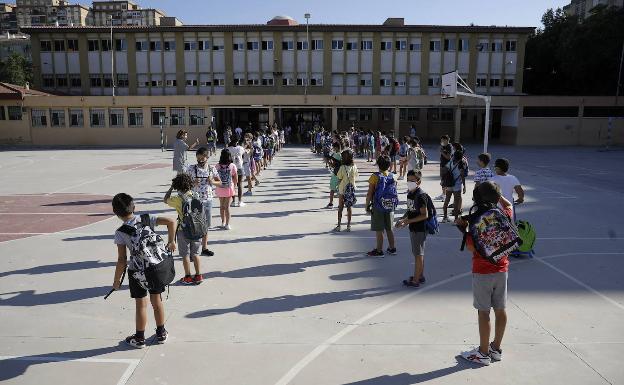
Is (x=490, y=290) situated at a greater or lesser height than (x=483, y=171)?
lesser

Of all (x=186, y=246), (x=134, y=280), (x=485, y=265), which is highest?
(x=485, y=265)

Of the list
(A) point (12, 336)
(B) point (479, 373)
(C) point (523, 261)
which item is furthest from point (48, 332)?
(C) point (523, 261)

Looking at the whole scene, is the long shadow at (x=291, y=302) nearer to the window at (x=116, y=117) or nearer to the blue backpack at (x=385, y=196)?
the blue backpack at (x=385, y=196)

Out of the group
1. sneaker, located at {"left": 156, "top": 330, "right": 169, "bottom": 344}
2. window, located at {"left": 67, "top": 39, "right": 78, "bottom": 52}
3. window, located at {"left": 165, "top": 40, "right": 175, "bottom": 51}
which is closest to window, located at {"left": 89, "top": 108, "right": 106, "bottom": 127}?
window, located at {"left": 165, "top": 40, "right": 175, "bottom": 51}

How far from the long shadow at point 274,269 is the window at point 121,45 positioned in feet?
140

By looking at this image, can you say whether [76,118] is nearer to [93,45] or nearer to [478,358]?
[93,45]

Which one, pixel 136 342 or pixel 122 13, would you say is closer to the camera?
pixel 136 342

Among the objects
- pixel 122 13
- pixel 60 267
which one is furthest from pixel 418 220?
pixel 122 13

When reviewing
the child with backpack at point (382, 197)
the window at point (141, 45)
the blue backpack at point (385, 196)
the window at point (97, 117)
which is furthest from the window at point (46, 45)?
the blue backpack at point (385, 196)

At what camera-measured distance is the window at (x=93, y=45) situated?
147ft

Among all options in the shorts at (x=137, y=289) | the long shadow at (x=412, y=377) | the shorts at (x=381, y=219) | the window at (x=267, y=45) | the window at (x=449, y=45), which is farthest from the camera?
the window at (x=449, y=45)

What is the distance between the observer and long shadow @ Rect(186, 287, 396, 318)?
6262 mm

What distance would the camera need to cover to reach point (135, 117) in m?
39.6

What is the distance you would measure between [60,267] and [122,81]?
41439 millimetres
